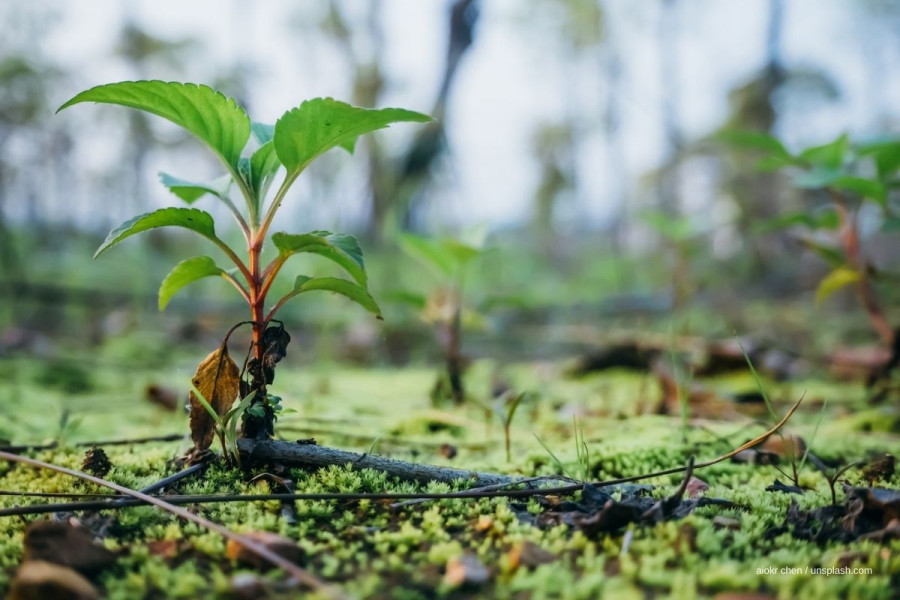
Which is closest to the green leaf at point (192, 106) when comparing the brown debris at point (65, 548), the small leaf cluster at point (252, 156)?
the small leaf cluster at point (252, 156)

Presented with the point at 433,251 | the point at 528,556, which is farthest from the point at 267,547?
the point at 433,251

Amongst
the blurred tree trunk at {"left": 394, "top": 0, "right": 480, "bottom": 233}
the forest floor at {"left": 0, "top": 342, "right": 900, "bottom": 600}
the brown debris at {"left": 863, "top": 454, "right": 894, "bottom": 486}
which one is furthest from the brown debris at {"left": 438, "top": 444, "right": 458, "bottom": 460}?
the blurred tree trunk at {"left": 394, "top": 0, "right": 480, "bottom": 233}

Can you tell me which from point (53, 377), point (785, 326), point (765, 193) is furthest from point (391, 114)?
point (765, 193)

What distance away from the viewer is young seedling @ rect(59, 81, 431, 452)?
104cm

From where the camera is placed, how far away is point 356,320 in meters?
5.03

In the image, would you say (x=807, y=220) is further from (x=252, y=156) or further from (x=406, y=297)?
(x=252, y=156)

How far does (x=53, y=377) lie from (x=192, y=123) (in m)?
2.53

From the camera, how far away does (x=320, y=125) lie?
3.49 feet

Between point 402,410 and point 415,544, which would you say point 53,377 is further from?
point 415,544

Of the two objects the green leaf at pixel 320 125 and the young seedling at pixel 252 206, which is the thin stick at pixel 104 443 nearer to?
the young seedling at pixel 252 206

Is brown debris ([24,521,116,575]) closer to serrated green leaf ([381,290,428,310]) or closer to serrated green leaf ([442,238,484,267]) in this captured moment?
serrated green leaf ([381,290,428,310])

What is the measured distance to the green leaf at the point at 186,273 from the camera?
1.14 metres

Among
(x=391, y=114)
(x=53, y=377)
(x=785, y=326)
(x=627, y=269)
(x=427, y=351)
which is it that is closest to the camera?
(x=391, y=114)

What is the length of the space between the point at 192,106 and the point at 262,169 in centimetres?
20
